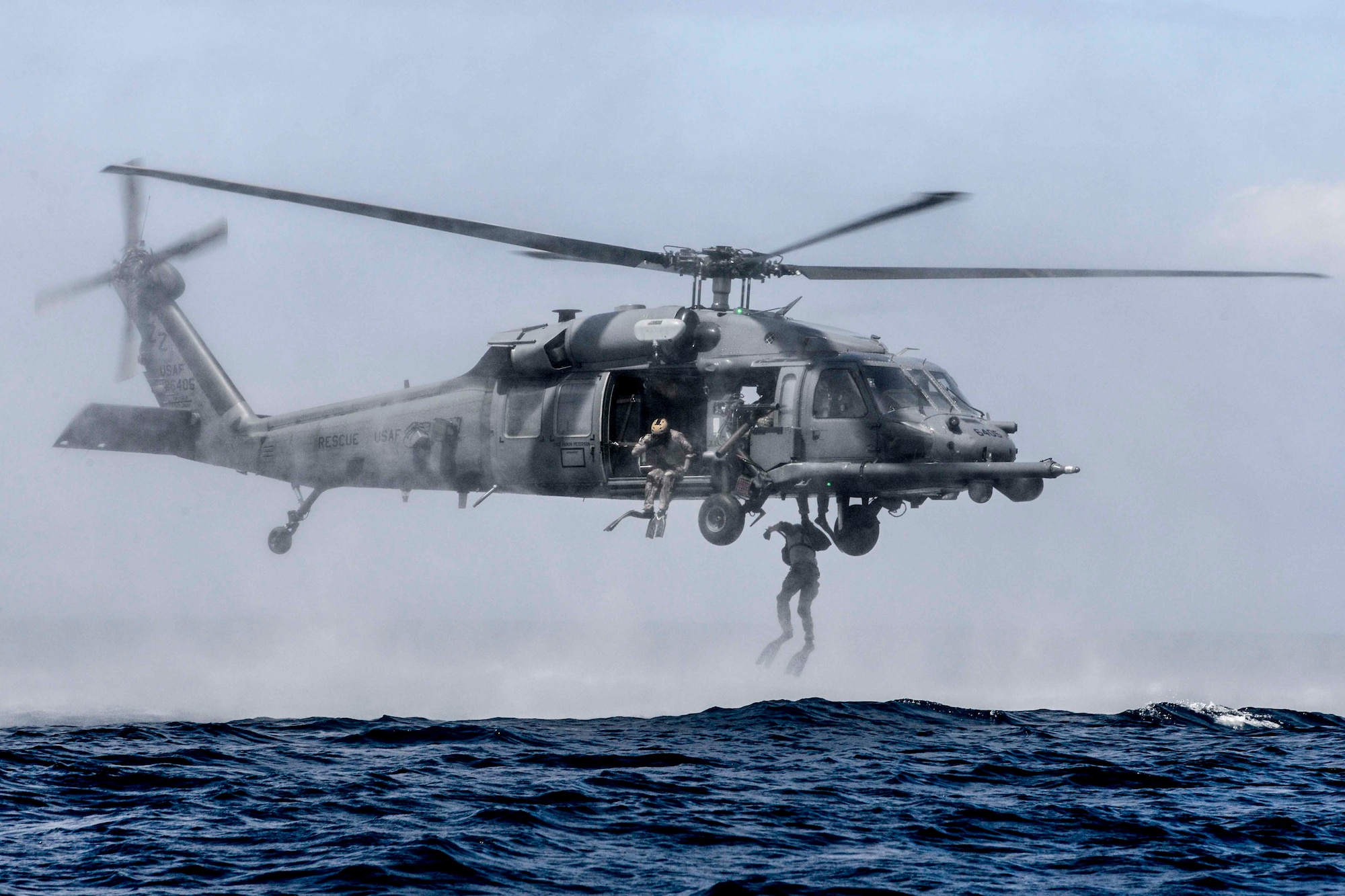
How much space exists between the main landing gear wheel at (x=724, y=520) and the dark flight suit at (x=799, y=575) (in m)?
1.53

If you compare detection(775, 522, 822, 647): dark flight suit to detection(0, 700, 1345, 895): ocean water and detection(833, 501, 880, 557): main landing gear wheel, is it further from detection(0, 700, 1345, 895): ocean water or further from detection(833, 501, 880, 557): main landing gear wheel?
detection(0, 700, 1345, 895): ocean water

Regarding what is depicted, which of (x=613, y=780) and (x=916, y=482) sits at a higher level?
(x=916, y=482)

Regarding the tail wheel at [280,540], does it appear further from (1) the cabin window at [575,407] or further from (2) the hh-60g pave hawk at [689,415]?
(1) the cabin window at [575,407]

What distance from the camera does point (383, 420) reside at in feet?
65.0

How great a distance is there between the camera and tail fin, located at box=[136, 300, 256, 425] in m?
22.0

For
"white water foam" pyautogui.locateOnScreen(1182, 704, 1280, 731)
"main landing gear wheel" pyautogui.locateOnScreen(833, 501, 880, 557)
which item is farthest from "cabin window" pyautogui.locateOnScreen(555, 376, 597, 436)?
"white water foam" pyautogui.locateOnScreen(1182, 704, 1280, 731)

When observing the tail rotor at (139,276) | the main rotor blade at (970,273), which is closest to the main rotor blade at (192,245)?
the tail rotor at (139,276)

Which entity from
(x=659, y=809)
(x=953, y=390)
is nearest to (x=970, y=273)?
(x=953, y=390)

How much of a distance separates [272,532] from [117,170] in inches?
246

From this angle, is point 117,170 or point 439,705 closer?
point 117,170

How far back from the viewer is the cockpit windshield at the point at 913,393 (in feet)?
54.9

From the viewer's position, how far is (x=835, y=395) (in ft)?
55.6

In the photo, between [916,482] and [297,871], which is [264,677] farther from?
[297,871]

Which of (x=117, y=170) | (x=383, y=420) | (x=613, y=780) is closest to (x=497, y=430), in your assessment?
(x=383, y=420)
